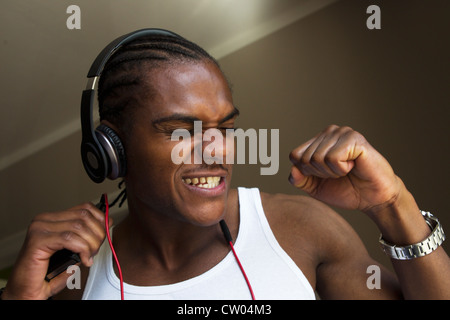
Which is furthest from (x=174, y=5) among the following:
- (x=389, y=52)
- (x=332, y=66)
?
(x=389, y=52)

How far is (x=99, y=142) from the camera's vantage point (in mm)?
965

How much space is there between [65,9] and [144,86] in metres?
0.98

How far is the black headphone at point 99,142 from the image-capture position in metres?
0.95

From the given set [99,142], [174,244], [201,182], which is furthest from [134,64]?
[174,244]

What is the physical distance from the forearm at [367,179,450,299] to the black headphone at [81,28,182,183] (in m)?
0.54

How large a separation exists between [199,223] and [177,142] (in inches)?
7.0

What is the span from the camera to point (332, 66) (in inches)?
63.9

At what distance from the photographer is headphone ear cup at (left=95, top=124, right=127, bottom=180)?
0.97m

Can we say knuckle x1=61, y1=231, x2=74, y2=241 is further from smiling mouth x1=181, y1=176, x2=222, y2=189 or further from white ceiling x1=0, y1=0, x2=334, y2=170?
white ceiling x1=0, y1=0, x2=334, y2=170

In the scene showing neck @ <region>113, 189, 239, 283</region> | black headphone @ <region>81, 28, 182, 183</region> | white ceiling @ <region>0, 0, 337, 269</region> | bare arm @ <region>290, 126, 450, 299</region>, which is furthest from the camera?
white ceiling @ <region>0, 0, 337, 269</region>

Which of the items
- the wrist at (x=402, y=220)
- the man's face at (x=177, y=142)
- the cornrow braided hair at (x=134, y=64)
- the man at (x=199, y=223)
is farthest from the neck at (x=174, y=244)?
the wrist at (x=402, y=220)

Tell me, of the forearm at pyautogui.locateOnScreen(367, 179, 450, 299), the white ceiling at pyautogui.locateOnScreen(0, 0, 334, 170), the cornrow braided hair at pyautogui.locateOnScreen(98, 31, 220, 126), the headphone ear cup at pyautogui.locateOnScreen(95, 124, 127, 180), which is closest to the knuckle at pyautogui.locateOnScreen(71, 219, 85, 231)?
the headphone ear cup at pyautogui.locateOnScreen(95, 124, 127, 180)

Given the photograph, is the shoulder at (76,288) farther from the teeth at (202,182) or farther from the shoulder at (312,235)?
the shoulder at (312,235)
